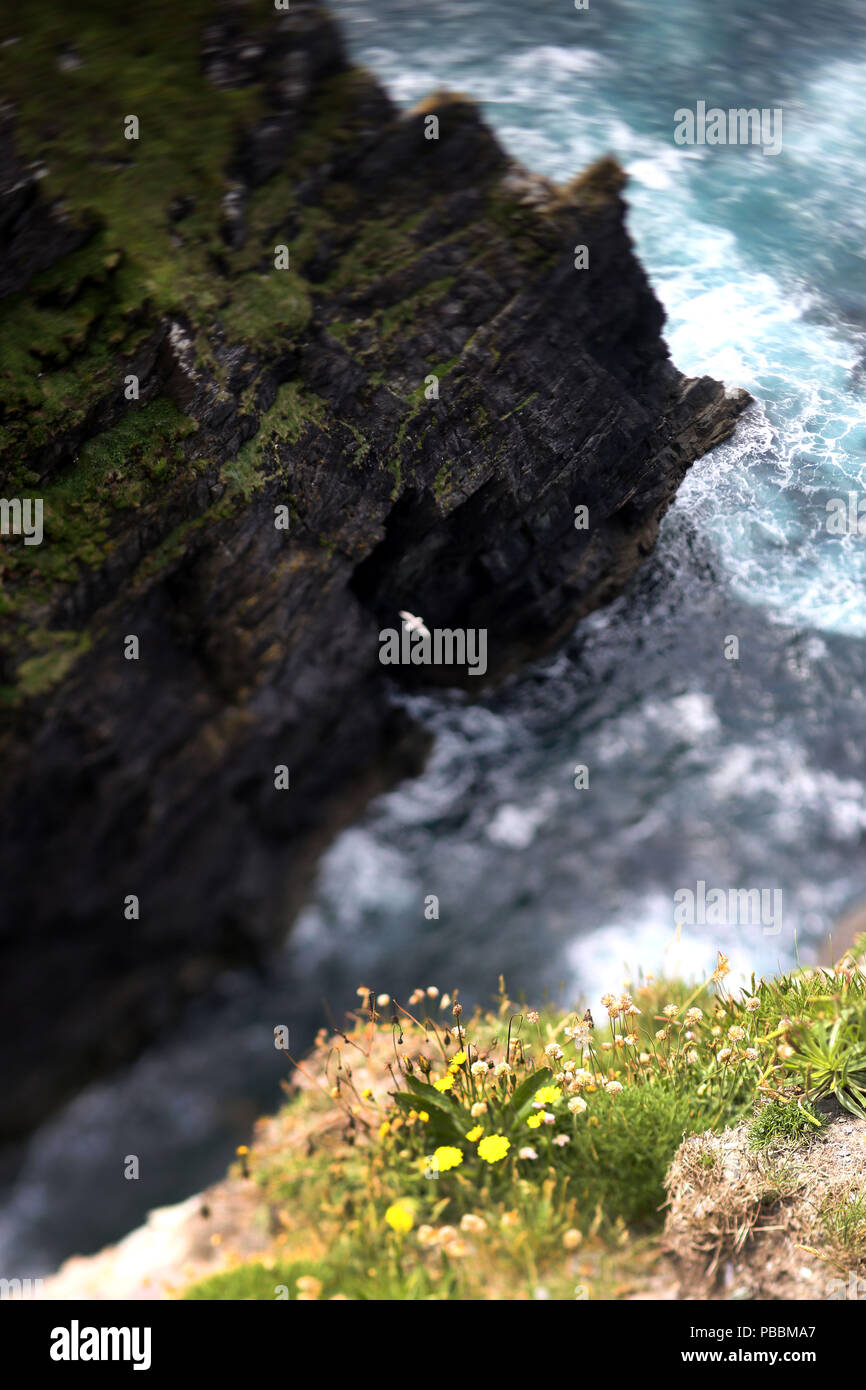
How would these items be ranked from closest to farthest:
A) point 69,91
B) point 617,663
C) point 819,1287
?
point 819,1287 < point 69,91 < point 617,663

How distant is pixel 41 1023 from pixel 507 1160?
2.91 metres

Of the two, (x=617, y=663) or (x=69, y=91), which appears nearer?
(x=69, y=91)

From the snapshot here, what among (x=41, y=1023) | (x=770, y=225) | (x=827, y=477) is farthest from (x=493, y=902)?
(x=770, y=225)

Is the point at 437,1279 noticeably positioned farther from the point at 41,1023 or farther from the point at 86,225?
the point at 86,225

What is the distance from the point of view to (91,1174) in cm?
468

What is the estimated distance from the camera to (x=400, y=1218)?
3.70m

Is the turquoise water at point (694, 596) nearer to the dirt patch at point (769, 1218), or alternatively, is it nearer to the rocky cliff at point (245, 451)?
the rocky cliff at point (245, 451)

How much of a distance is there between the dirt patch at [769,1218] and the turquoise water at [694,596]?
1585 millimetres

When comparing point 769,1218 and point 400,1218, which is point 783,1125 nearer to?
point 769,1218

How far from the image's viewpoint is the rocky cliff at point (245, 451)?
5.09m


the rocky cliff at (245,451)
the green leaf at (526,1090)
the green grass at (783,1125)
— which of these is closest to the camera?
the green grass at (783,1125)

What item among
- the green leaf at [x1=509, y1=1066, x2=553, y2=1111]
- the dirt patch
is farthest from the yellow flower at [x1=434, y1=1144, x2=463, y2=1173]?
the dirt patch

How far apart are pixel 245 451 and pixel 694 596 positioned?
3781mm

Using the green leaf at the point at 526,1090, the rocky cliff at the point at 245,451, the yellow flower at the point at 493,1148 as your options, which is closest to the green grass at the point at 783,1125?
the green leaf at the point at 526,1090
